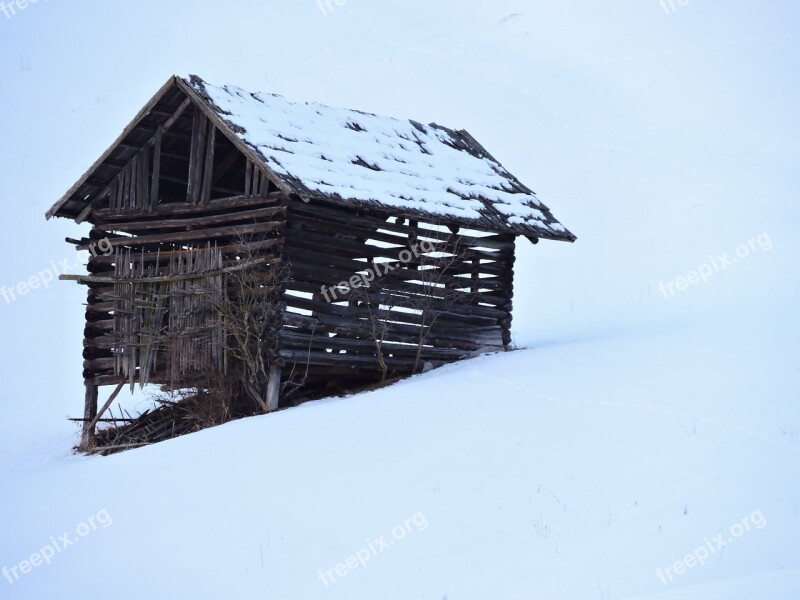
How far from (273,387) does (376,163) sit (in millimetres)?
3863

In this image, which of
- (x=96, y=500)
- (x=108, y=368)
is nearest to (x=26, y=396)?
(x=108, y=368)

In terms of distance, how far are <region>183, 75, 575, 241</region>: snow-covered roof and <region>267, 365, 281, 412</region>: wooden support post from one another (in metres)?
2.34

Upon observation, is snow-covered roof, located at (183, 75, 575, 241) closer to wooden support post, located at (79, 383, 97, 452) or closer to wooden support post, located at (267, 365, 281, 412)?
wooden support post, located at (267, 365, 281, 412)

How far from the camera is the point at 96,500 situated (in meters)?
11.3

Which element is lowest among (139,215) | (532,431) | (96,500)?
(96,500)

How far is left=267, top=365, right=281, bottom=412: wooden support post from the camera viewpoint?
14133 mm

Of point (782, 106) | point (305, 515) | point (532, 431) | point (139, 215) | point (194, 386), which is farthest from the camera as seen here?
point (782, 106)

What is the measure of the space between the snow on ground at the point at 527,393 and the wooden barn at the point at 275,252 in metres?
1.14

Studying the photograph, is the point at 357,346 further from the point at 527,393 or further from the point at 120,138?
the point at 120,138

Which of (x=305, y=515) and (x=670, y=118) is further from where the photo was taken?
(x=670, y=118)

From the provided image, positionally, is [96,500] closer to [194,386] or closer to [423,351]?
[194,386]

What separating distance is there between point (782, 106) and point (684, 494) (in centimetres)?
2769

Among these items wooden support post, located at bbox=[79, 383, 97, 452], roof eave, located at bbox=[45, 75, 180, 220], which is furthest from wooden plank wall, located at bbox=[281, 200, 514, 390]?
wooden support post, located at bbox=[79, 383, 97, 452]

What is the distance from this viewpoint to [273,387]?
14180 mm
